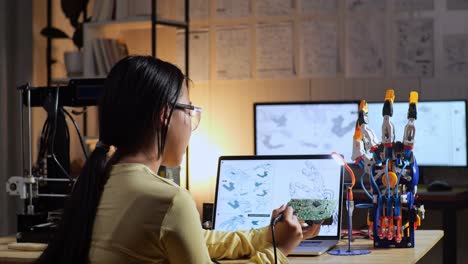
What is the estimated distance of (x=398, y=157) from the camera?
88.6 inches

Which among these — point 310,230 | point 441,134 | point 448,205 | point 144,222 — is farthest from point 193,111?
point 441,134

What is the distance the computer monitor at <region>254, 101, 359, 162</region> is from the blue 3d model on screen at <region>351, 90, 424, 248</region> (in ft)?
6.65

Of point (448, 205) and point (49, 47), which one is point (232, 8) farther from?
point (448, 205)

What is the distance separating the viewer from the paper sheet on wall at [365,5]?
452cm

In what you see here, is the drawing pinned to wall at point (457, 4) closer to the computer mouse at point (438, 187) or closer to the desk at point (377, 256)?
the computer mouse at point (438, 187)

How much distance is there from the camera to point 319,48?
464 cm

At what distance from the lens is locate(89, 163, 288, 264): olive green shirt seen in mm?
1448

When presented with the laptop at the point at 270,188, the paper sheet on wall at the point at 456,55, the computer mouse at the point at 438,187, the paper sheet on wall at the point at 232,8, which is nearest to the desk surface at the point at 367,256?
the laptop at the point at 270,188

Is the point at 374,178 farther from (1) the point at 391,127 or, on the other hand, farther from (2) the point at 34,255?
(2) the point at 34,255

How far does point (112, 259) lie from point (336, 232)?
3.43 feet

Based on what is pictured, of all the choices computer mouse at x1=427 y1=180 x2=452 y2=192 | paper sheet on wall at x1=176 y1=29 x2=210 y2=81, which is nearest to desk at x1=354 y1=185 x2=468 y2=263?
computer mouse at x1=427 y1=180 x2=452 y2=192

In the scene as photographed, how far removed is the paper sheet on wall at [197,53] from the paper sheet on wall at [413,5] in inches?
45.6

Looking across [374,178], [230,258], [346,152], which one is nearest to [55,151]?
[230,258]

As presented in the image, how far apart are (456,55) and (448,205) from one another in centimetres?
95
